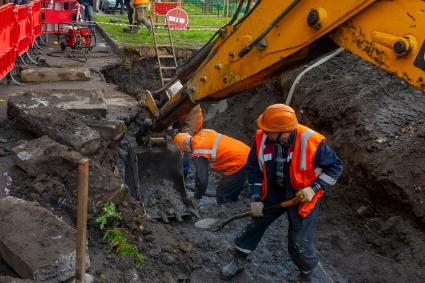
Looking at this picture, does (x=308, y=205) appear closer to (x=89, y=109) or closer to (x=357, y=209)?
(x=357, y=209)

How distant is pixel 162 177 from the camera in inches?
285

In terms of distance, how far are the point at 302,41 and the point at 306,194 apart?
1.58 meters

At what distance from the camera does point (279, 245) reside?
6.07 meters

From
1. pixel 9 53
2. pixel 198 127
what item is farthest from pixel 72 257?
pixel 9 53


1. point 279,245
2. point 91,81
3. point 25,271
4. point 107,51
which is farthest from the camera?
point 107,51

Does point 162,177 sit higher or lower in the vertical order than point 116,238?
lower

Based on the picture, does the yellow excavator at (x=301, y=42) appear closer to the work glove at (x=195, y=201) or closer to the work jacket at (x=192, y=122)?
the work jacket at (x=192, y=122)

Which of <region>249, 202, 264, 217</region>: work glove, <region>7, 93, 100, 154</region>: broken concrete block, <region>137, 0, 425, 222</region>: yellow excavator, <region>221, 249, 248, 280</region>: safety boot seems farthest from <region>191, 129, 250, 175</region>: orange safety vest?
<region>249, 202, 264, 217</region>: work glove

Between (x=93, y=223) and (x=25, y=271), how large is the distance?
1.12 meters

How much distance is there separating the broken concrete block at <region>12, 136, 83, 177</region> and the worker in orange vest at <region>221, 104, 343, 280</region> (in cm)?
187

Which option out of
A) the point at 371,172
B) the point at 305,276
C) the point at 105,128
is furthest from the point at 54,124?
the point at 371,172

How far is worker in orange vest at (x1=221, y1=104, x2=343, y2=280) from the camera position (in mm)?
4594

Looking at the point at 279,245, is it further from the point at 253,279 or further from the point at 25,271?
the point at 25,271

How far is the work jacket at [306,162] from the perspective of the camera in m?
4.60
